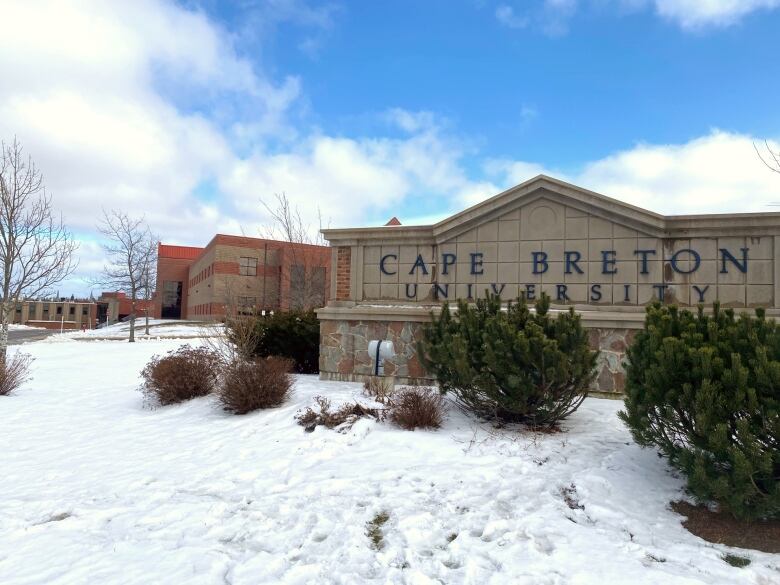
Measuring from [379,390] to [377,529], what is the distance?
150 inches

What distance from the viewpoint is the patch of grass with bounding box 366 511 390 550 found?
3905mm

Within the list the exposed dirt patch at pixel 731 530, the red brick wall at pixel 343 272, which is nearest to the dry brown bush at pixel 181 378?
the red brick wall at pixel 343 272

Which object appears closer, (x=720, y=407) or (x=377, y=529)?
(x=720, y=407)

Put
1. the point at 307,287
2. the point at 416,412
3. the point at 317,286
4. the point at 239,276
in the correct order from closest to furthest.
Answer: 1. the point at 416,412
2. the point at 307,287
3. the point at 317,286
4. the point at 239,276

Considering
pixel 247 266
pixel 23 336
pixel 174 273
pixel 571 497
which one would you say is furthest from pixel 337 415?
pixel 174 273

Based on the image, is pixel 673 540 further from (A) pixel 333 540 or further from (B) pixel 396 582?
(A) pixel 333 540

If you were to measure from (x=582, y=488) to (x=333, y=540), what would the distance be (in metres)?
2.32

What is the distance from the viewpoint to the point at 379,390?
25.9ft

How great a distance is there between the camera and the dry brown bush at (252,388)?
7.87 metres

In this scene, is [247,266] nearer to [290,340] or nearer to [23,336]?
[23,336]

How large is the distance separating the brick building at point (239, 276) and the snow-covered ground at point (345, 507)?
1906 centimetres

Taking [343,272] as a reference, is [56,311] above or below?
below

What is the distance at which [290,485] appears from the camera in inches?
200

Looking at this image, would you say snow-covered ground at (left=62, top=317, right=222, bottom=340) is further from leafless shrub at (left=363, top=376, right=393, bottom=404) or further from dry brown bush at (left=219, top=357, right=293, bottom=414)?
leafless shrub at (left=363, top=376, right=393, bottom=404)
